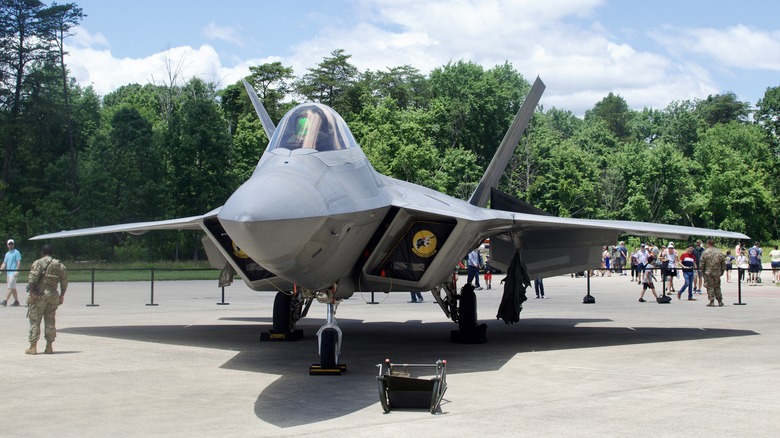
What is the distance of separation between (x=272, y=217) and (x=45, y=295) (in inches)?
209

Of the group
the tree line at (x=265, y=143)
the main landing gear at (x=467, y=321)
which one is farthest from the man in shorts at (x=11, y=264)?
the tree line at (x=265, y=143)

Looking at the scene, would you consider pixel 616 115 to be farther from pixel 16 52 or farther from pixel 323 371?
pixel 323 371

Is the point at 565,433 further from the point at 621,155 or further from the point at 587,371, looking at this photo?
the point at 621,155

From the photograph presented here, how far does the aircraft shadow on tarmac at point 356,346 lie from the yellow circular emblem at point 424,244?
1336 millimetres

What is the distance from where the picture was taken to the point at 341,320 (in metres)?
16.3

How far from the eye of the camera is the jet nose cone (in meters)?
6.71

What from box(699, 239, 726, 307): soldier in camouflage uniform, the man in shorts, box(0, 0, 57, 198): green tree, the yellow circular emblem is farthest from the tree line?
the yellow circular emblem

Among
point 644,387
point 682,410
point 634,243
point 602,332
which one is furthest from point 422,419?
point 634,243

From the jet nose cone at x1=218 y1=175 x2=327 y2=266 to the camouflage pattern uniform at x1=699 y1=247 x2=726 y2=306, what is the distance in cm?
1375

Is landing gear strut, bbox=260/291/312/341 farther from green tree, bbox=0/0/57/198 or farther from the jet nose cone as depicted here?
green tree, bbox=0/0/57/198

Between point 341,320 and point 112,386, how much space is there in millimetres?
8563

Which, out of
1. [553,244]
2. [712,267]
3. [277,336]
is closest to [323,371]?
[277,336]

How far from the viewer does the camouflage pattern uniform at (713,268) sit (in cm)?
1841

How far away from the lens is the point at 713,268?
734 inches
